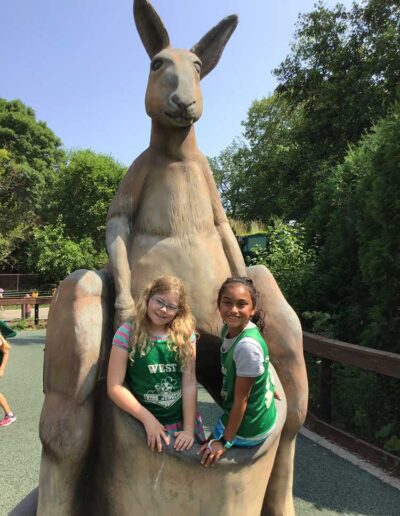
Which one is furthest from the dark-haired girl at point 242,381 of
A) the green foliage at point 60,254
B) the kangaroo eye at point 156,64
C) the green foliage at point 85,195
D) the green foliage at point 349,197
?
the green foliage at point 85,195

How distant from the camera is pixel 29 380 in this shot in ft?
27.1

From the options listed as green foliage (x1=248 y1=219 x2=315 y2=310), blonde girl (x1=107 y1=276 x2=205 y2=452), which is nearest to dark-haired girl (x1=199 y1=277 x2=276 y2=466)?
blonde girl (x1=107 y1=276 x2=205 y2=452)

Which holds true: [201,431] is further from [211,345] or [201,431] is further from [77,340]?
[77,340]

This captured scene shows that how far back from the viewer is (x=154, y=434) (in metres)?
1.72

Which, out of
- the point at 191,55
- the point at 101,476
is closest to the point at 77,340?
the point at 101,476

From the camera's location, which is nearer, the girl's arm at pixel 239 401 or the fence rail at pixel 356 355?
the girl's arm at pixel 239 401

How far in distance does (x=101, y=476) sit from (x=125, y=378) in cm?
46

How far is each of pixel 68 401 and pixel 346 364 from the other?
3449 millimetres

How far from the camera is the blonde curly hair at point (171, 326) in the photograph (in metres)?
1.82

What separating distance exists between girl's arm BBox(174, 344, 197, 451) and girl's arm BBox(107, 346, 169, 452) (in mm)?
54

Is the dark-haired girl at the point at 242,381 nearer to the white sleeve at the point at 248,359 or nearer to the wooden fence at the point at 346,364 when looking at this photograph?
the white sleeve at the point at 248,359

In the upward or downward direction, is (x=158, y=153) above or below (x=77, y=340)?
above

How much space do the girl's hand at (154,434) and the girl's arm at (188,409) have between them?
0.05 m

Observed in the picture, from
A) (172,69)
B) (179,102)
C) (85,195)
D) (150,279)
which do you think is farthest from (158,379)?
(85,195)
